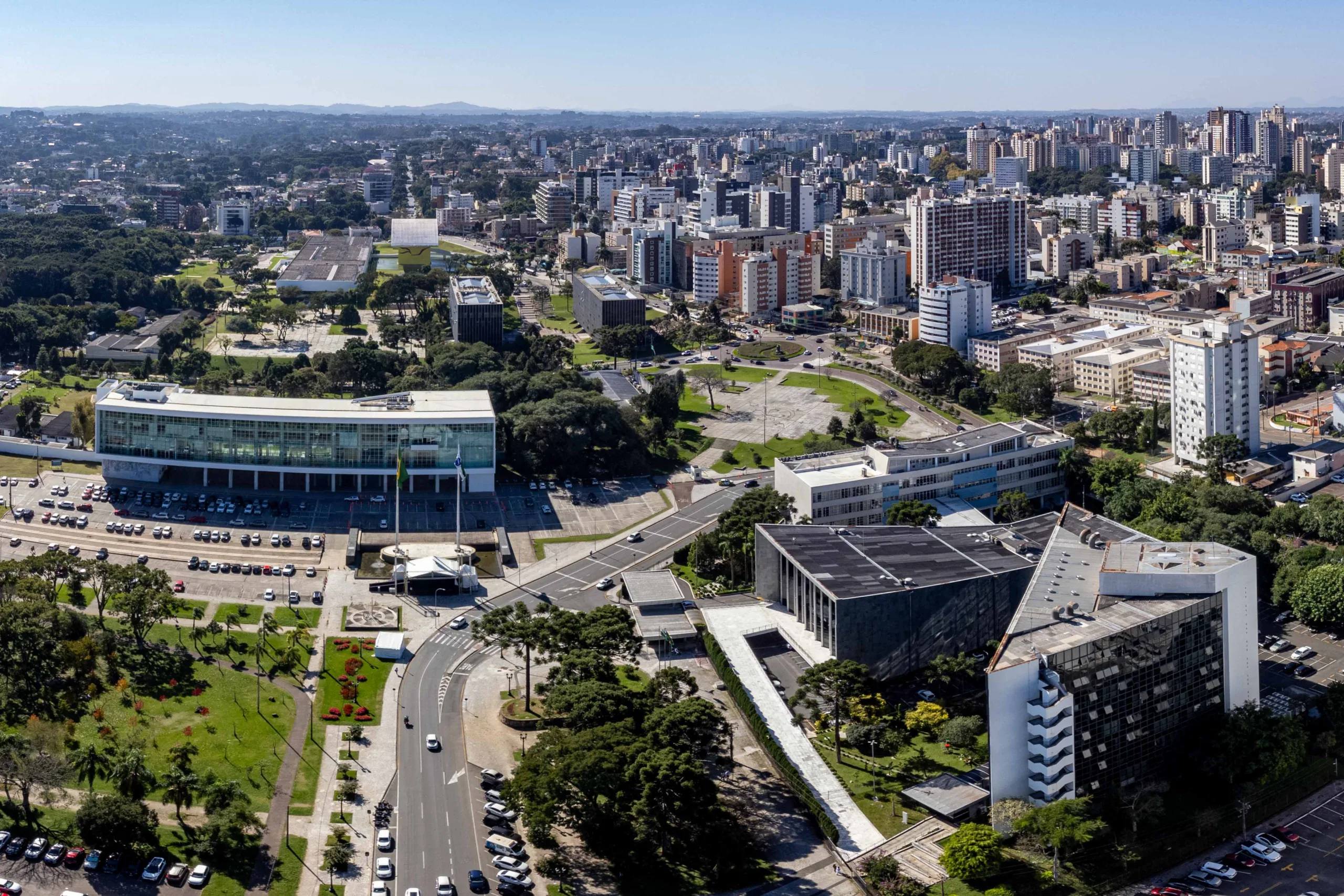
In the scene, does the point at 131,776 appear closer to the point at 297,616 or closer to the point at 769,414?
the point at 297,616

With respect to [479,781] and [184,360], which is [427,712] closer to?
[479,781]

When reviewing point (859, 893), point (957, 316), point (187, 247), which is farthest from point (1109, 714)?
point (187, 247)

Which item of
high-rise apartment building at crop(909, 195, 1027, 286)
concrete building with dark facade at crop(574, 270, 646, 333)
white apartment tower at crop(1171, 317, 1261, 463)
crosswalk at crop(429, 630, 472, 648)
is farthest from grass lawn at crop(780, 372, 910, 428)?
crosswalk at crop(429, 630, 472, 648)

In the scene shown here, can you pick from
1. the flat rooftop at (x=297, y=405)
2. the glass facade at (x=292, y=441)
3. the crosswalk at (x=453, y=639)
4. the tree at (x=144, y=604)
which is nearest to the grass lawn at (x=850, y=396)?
the flat rooftop at (x=297, y=405)

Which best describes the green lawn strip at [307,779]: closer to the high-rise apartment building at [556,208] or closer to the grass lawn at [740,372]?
the grass lawn at [740,372]

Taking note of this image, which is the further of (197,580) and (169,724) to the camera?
(197,580)

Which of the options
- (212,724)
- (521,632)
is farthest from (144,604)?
(521,632)

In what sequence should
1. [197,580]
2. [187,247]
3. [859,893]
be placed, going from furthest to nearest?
[187,247], [197,580], [859,893]
